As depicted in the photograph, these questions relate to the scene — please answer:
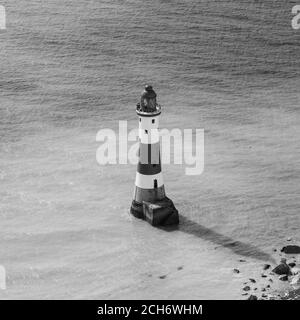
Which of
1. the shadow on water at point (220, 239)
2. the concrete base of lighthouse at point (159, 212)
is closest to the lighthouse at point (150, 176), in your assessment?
the concrete base of lighthouse at point (159, 212)

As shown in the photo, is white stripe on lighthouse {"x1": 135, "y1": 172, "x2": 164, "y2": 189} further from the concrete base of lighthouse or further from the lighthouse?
the concrete base of lighthouse

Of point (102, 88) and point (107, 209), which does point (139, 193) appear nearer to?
point (107, 209)

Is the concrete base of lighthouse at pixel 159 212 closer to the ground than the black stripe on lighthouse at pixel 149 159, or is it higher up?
closer to the ground

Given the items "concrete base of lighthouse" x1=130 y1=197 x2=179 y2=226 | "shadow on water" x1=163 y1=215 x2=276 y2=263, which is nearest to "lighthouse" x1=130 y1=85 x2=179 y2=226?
"concrete base of lighthouse" x1=130 y1=197 x2=179 y2=226

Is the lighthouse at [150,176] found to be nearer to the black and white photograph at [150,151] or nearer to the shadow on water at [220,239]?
the black and white photograph at [150,151]

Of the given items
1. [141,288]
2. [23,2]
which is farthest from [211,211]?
[23,2]

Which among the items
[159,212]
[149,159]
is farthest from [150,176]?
[159,212]
